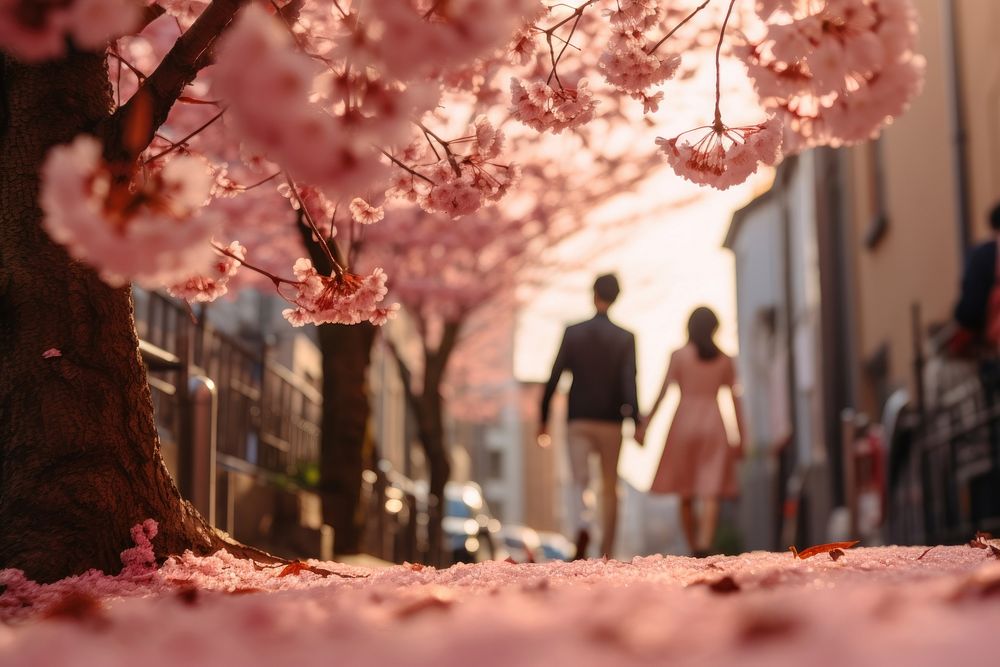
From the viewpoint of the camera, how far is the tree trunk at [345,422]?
376 inches

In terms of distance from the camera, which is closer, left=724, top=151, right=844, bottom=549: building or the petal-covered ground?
the petal-covered ground

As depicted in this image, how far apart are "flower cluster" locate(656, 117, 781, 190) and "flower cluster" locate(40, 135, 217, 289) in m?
1.71

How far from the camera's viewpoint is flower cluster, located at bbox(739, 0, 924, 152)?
2.80 meters

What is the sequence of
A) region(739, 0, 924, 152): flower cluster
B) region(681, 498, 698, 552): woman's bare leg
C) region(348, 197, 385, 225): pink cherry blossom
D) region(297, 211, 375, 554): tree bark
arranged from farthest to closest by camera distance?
region(297, 211, 375, 554): tree bark → region(681, 498, 698, 552): woman's bare leg → region(348, 197, 385, 225): pink cherry blossom → region(739, 0, 924, 152): flower cluster

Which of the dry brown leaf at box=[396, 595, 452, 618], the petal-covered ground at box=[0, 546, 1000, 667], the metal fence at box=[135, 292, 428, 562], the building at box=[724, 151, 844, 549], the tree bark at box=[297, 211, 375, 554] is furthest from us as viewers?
the building at box=[724, 151, 844, 549]

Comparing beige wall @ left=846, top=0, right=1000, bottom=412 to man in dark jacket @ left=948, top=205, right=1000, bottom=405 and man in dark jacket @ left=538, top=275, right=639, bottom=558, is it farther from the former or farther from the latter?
man in dark jacket @ left=538, top=275, right=639, bottom=558

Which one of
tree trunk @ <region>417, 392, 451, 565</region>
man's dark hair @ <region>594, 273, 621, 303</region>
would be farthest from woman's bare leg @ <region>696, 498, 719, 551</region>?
tree trunk @ <region>417, 392, 451, 565</region>

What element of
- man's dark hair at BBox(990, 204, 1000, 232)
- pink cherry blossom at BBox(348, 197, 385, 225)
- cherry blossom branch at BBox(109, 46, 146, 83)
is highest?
man's dark hair at BBox(990, 204, 1000, 232)

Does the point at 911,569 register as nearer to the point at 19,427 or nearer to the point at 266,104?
the point at 266,104

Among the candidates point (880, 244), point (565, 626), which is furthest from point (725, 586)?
point (880, 244)

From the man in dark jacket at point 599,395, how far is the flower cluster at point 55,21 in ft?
20.4

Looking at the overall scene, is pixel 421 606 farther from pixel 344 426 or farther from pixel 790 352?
pixel 790 352

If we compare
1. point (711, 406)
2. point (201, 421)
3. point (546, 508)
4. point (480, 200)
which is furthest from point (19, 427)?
point (546, 508)

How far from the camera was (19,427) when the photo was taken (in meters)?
3.47
